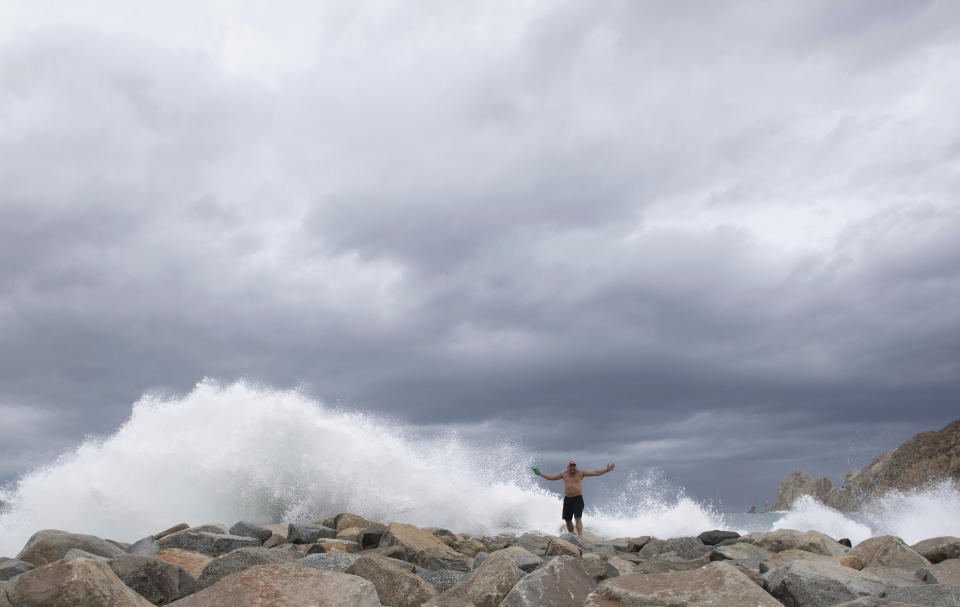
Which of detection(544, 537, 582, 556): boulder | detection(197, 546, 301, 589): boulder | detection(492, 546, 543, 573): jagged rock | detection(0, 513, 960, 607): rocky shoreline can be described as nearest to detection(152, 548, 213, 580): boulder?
detection(0, 513, 960, 607): rocky shoreline

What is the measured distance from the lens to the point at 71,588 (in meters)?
4.75

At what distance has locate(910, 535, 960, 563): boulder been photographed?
29.6ft

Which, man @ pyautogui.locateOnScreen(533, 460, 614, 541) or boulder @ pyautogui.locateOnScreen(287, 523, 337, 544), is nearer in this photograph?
boulder @ pyautogui.locateOnScreen(287, 523, 337, 544)

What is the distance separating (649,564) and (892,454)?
89.7 meters

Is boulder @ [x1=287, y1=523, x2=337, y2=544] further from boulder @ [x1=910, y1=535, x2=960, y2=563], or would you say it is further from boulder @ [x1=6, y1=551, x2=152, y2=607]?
boulder @ [x1=910, y1=535, x2=960, y2=563]

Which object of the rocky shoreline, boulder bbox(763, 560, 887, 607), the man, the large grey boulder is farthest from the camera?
the man

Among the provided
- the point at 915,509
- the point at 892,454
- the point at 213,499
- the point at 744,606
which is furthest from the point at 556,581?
the point at 892,454

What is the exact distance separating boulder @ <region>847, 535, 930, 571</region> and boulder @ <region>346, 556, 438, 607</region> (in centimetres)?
531

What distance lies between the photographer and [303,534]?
34.5ft

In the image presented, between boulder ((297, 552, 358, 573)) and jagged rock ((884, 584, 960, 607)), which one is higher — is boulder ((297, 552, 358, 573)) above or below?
above

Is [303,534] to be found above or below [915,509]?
above

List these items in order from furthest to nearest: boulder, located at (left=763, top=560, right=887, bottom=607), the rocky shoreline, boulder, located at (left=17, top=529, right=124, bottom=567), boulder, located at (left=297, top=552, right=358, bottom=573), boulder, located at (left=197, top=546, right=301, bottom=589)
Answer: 1. boulder, located at (left=17, top=529, right=124, bottom=567)
2. boulder, located at (left=297, top=552, right=358, bottom=573)
3. boulder, located at (left=197, top=546, right=301, bottom=589)
4. boulder, located at (left=763, top=560, right=887, bottom=607)
5. the rocky shoreline

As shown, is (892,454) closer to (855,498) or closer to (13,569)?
(855,498)

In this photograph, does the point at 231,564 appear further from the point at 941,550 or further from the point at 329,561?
the point at 941,550
